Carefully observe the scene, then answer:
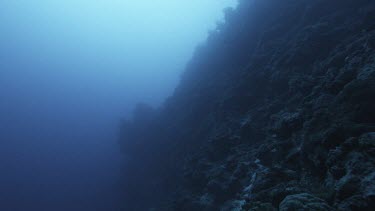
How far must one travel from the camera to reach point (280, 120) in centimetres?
1146

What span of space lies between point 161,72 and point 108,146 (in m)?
39.9

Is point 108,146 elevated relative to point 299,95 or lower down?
elevated

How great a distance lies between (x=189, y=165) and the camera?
54.6 ft

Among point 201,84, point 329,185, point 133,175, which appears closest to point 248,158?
point 329,185

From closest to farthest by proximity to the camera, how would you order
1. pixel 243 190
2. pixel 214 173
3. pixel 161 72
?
pixel 243 190
pixel 214 173
pixel 161 72

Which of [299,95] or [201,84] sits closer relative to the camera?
[299,95]

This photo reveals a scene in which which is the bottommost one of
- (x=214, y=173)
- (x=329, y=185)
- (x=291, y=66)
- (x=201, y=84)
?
(x=329, y=185)

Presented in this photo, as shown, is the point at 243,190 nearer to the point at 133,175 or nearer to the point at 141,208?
the point at 141,208

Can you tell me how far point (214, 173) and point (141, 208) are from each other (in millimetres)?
13141

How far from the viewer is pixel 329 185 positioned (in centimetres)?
664

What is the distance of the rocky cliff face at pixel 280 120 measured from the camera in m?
6.84

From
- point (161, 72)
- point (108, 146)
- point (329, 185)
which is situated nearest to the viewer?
point (329, 185)

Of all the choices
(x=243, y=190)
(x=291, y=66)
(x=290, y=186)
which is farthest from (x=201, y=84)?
(x=290, y=186)

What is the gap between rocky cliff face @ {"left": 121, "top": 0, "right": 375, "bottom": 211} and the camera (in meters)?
6.84
